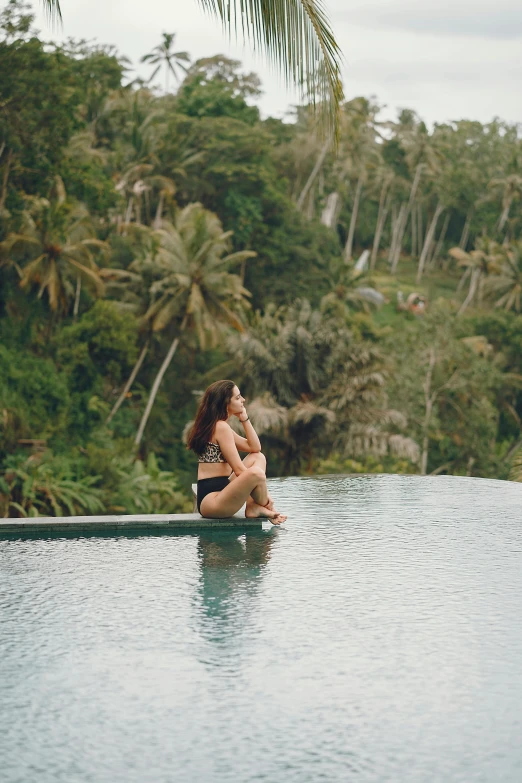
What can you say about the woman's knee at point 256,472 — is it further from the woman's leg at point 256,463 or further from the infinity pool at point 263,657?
the infinity pool at point 263,657

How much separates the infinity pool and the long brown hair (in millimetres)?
689

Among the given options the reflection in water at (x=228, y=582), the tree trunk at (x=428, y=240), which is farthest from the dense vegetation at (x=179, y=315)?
the reflection in water at (x=228, y=582)

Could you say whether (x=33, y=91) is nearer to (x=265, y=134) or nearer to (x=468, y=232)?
(x=265, y=134)

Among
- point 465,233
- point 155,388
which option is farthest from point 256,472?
point 465,233

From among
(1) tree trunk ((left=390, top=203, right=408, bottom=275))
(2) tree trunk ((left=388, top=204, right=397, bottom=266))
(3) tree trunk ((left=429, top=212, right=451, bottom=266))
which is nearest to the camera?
(1) tree trunk ((left=390, top=203, right=408, bottom=275))

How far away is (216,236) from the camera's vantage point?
36062 millimetres

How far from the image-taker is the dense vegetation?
95.1ft

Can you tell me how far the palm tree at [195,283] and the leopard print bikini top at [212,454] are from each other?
27.6 metres

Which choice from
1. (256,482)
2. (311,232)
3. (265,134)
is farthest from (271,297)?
(256,482)

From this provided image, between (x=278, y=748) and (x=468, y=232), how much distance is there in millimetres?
71451

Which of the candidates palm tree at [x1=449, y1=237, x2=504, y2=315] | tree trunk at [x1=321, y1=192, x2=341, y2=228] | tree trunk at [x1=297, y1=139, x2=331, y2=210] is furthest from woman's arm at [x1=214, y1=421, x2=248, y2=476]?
tree trunk at [x1=321, y1=192, x2=341, y2=228]

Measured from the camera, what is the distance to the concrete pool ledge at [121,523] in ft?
24.4

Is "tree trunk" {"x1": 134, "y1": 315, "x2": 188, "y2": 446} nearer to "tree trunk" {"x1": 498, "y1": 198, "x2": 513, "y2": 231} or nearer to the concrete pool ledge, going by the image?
the concrete pool ledge

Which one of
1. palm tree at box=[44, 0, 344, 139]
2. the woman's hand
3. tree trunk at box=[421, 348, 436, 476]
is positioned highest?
palm tree at box=[44, 0, 344, 139]
